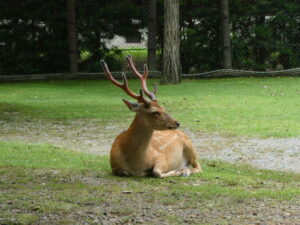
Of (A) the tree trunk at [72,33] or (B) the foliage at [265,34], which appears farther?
(B) the foliage at [265,34]

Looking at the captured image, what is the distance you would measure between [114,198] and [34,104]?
1006 cm

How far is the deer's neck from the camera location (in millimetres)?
8000

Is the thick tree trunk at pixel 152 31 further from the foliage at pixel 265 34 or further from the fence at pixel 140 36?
the foliage at pixel 265 34

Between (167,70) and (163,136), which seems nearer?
(163,136)

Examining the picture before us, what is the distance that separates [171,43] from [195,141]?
10002 mm

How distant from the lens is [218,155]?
32.4 feet

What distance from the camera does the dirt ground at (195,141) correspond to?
31.3 feet

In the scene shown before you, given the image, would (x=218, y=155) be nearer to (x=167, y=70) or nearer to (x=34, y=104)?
(x=34, y=104)

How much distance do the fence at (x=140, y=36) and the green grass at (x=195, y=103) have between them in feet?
4.33

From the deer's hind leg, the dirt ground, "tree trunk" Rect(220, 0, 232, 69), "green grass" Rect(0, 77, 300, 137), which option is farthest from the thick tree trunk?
the deer's hind leg

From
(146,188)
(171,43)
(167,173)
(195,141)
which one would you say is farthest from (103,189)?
(171,43)

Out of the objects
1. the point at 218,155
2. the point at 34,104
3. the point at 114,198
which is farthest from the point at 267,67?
the point at 114,198

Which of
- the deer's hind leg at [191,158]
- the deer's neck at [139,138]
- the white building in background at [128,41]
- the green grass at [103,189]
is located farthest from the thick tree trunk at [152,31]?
the deer's neck at [139,138]

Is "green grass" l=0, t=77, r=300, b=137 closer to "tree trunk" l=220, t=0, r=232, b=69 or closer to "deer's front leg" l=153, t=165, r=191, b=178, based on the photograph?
"tree trunk" l=220, t=0, r=232, b=69
